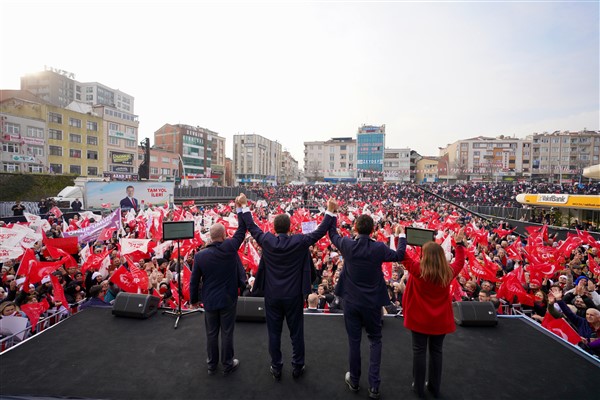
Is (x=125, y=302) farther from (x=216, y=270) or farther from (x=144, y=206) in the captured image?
(x=144, y=206)

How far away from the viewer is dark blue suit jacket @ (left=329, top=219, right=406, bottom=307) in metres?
3.48

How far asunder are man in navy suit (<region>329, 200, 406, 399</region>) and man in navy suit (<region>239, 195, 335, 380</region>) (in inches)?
17.9

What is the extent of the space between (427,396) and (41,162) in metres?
56.0

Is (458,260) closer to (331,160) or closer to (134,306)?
(134,306)

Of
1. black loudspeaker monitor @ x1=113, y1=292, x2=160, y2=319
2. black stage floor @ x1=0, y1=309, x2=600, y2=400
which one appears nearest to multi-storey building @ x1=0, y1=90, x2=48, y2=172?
black loudspeaker monitor @ x1=113, y1=292, x2=160, y2=319

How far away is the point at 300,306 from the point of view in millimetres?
3703

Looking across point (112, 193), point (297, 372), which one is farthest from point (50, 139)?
point (297, 372)

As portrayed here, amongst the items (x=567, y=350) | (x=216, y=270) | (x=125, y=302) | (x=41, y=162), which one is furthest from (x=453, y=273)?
(x=41, y=162)

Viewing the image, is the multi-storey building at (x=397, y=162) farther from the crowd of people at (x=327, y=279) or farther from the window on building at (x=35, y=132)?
the crowd of people at (x=327, y=279)

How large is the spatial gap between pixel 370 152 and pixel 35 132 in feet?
232

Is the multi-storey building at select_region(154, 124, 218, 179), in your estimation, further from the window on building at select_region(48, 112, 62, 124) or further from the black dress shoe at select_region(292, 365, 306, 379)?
the black dress shoe at select_region(292, 365, 306, 379)

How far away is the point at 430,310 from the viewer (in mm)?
3295

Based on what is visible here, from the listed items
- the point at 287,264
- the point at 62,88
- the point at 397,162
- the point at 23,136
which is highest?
the point at 62,88

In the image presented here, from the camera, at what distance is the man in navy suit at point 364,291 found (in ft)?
11.2
